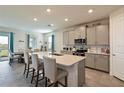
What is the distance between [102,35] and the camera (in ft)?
16.1

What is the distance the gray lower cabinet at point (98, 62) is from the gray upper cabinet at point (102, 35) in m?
0.67

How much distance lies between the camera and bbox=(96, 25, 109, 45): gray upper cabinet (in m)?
4.73

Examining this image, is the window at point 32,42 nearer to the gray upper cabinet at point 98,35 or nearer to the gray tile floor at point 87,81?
the gray tile floor at point 87,81

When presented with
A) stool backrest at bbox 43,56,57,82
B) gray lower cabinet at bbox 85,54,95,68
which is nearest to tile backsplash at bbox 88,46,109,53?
gray lower cabinet at bbox 85,54,95,68

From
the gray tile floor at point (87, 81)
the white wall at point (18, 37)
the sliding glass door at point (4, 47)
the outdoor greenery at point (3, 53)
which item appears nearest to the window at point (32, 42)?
the white wall at point (18, 37)

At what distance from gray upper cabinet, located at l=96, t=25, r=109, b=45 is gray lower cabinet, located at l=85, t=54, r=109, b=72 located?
2.19ft

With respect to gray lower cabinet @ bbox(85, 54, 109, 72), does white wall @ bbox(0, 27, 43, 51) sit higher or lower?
higher

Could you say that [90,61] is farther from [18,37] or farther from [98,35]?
[18,37]

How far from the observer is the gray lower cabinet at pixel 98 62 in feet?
14.8

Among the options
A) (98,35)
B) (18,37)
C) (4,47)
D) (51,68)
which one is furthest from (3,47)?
(51,68)

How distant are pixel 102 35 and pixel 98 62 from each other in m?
1.29

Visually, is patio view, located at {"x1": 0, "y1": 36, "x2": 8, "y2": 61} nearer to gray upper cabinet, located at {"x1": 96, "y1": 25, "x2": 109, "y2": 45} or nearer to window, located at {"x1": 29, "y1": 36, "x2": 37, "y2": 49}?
window, located at {"x1": 29, "y1": 36, "x2": 37, "y2": 49}

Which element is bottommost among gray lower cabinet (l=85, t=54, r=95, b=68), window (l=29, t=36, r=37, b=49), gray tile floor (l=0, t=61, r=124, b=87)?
gray tile floor (l=0, t=61, r=124, b=87)
